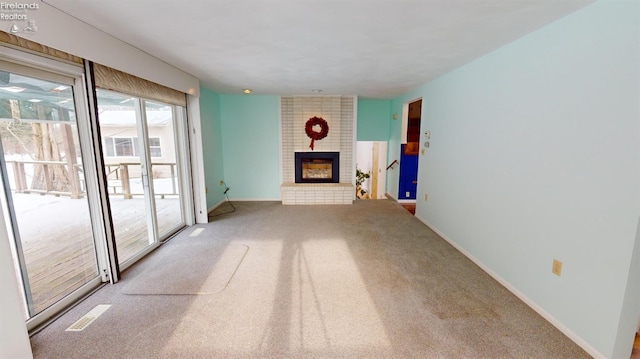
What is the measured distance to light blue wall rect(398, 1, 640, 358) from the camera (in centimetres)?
155

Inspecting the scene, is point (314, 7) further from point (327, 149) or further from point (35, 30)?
point (327, 149)

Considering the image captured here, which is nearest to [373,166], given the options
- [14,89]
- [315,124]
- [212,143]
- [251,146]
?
[315,124]

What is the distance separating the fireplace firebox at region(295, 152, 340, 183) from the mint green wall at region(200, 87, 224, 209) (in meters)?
1.64

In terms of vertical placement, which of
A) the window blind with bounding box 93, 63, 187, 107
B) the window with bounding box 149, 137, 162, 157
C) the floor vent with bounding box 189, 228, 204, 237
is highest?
the window blind with bounding box 93, 63, 187, 107

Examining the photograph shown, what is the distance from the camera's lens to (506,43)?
237cm

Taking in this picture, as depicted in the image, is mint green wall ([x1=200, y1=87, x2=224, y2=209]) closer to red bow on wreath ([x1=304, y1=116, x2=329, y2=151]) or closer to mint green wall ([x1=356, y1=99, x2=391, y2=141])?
red bow on wreath ([x1=304, y1=116, x2=329, y2=151])

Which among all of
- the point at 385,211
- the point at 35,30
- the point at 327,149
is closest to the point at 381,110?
the point at 327,149

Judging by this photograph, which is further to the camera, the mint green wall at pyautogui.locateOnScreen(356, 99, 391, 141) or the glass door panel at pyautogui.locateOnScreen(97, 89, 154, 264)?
the mint green wall at pyautogui.locateOnScreen(356, 99, 391, 141)

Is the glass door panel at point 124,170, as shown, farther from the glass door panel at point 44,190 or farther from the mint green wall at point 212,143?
the mint green wall at point 212,143

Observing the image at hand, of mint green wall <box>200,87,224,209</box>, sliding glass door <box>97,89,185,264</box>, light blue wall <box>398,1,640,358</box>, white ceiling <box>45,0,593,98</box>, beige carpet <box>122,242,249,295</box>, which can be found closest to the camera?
light blue wall <box>398,1,640,358</box>

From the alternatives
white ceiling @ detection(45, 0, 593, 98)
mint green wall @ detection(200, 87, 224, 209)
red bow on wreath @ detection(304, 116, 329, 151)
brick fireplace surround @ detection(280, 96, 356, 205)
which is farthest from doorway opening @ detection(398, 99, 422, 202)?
mint green wall @ detection(200, 87, 224, 209)

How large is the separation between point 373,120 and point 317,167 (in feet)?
5.83

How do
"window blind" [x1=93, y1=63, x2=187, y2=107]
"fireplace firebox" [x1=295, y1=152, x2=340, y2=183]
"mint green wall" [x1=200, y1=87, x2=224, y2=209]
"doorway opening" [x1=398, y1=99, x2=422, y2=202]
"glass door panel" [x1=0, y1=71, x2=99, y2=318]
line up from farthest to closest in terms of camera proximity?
"fireplace firebox" [x1=295, y1=152, x2=340, y2=183] < "doorway opening" [x1=398, y1=99, x2=422, y2=202] < "mint green wall" [x1=200, y1=87, x2=224, y2=209] < "window blind" [x1=93, y1=63, x2=187, y2=107] < "glass door panel" [x1=0, y1=71, x2=99, y2=318]

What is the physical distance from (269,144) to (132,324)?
4097 mm
